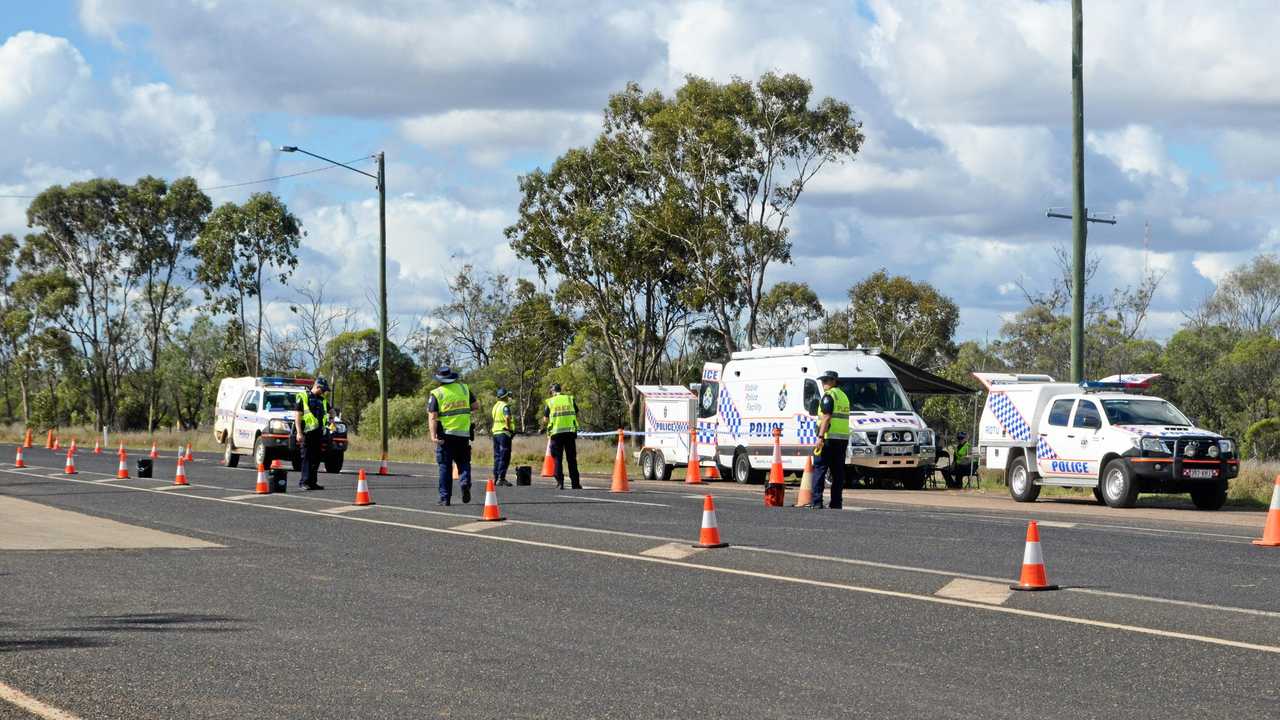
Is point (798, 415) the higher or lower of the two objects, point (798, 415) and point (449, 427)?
the higher

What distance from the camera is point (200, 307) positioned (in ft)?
255

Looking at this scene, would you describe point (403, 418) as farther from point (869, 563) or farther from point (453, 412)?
point (869, 563)

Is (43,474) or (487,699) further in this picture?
(43,474)

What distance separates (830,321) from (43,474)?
45.3m

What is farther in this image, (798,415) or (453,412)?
(798,415)

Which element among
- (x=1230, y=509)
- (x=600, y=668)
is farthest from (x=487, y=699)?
(x=1230, y=509)

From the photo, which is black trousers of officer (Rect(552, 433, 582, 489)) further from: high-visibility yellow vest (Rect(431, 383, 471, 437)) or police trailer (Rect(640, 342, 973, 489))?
high-visibility yellow vest (Rect(431, 383, 471, 437))

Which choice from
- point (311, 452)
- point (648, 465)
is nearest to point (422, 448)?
point (648, 465)

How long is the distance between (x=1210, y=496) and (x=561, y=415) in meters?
10.5

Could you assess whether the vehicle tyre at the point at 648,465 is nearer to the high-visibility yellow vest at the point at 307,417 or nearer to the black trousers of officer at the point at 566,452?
the black trousers of officer at the point at 566,452

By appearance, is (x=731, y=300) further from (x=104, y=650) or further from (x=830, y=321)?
(x=104, y=650)

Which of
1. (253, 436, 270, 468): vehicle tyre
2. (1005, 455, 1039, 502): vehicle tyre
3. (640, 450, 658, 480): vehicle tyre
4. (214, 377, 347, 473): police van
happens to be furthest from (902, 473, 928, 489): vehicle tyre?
(253, 436, 270, 468): vehicle tyre

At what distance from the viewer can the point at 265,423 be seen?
35.8 m

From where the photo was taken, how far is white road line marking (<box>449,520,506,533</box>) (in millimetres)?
17562
